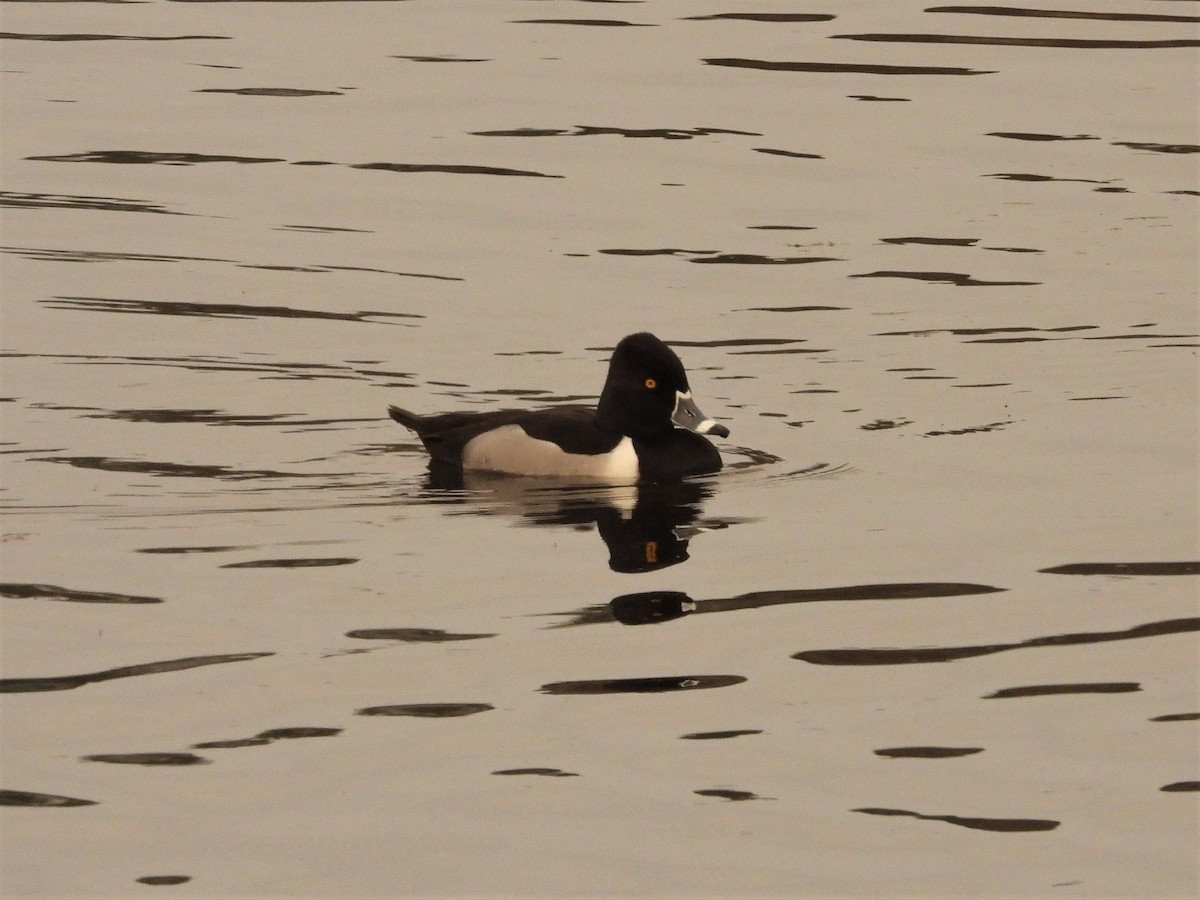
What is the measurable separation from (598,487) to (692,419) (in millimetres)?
730

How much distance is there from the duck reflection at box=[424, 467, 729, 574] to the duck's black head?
434 millimetres

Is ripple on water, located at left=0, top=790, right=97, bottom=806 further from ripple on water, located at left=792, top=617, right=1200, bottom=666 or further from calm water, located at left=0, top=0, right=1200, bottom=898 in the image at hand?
ripple on water, located at left=792, top=617, right=1200, bottom=666

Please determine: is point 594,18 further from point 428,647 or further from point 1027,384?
point 428,647

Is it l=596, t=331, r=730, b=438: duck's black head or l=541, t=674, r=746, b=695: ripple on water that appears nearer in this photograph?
l=541, t=674, r=746, b=695: ripple on water

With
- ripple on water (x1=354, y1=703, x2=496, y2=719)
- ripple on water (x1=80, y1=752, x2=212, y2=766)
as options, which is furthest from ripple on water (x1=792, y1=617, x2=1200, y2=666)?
ripple on water (x1=80, y1=752, x2=212, y2=766)

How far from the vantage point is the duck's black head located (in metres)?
12.9

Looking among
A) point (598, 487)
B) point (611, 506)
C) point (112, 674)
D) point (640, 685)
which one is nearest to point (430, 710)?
point (640, 685)

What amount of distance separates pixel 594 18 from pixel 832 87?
371 cm

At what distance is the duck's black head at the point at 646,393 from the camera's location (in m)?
12.9

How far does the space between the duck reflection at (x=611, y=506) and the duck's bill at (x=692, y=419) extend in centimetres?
29

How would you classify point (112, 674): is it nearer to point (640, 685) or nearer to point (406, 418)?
point (640, 685)

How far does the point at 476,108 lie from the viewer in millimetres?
21078

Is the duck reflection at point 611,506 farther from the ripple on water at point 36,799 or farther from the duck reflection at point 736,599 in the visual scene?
the ripple on water at point 36,799

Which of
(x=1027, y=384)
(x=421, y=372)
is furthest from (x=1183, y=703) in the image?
(x=421, y=372)
